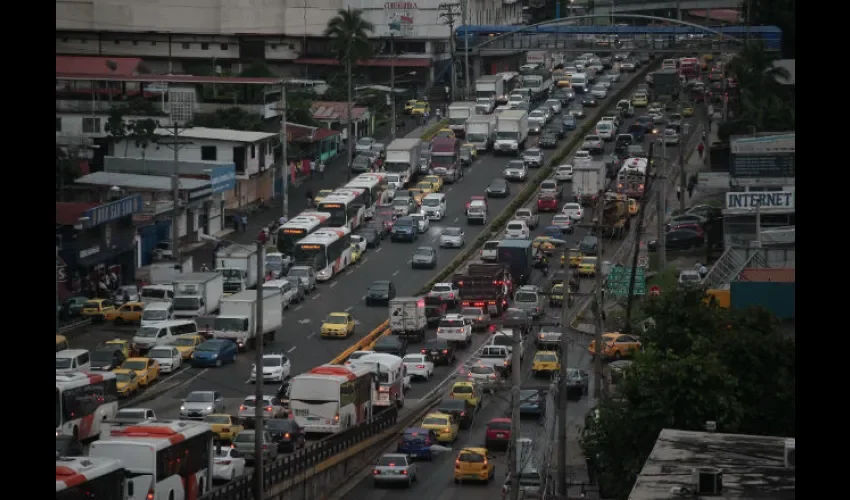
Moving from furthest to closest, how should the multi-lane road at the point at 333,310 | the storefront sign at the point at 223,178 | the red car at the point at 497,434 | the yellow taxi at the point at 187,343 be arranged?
the storefront sign at the point at 223,178 → the yellow taxi at the point at 187,343 → the multi-lane road at the point at 333,310 → the red car at the point at 497,434

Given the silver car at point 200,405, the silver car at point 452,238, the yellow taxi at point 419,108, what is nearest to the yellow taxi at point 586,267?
the silver car at point 452,238

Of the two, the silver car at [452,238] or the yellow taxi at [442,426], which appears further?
the silver car at [452,238]

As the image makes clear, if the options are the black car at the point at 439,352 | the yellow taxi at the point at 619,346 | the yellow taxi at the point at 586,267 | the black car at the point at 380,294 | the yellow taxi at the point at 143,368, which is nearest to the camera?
the yellow taxi at the point at 143,368

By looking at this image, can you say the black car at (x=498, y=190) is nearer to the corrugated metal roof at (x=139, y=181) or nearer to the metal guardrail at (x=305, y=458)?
the corrugated metal roof at (x=139, y=181)

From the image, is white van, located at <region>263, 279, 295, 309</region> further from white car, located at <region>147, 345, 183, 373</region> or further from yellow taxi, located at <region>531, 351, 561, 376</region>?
yellow taxi, located at <region>531, 351, 561, 376</region>

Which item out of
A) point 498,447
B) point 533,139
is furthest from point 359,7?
point 498,447
